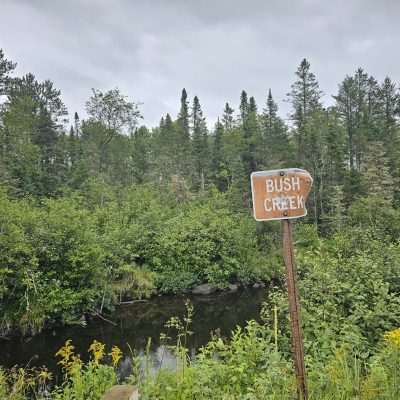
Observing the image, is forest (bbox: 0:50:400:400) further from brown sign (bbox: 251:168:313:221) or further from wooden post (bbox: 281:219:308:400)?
brown sign (bbox: 251:168:313:221)

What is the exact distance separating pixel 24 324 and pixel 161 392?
719 cm

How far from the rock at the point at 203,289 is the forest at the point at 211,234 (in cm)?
39

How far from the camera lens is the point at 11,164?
22.2m

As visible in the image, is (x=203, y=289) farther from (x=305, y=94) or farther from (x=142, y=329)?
(x=305, y=94)

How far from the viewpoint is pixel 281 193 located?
240 centimetres

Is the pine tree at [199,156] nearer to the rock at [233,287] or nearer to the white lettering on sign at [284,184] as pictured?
the rock at [233,287]

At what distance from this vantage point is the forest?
326 centimetres

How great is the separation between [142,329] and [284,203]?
8303 millimetres

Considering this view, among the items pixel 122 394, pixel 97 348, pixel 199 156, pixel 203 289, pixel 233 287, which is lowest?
pixel 233 287

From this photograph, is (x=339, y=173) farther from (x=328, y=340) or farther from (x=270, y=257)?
(x=328, y=340)

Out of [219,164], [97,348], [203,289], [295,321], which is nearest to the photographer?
[295,321]

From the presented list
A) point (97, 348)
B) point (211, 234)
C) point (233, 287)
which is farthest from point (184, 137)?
point (97, 348)

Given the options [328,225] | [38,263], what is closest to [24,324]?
[38,263]

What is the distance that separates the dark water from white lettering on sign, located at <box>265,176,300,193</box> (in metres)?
3.94
